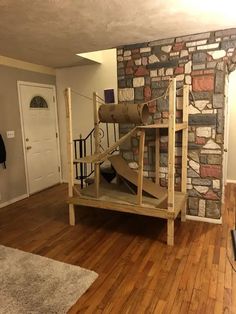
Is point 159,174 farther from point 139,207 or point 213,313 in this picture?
point 213,313

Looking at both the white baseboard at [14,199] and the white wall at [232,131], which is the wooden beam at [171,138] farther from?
the white baseboard at [14,199]

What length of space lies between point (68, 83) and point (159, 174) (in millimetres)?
2805

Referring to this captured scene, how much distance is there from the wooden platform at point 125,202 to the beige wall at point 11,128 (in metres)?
1.58

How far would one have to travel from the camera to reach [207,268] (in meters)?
2.32

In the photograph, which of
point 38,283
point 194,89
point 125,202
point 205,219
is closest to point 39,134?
point 125,202

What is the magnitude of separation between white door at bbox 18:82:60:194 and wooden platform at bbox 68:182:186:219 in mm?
1738

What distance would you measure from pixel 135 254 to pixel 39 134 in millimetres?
3139

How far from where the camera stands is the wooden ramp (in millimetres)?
3064

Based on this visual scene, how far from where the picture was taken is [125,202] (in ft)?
9.62

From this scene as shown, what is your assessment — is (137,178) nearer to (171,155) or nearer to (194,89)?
(171,155)

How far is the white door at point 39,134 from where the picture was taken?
4.44m

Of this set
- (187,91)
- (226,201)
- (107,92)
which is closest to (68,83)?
(107,92)

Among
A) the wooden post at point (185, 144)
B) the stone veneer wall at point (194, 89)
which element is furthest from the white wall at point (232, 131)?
the wooden post at point (185, 144)

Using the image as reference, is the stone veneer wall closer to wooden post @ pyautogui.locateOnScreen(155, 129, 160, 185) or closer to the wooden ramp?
wooden post @ pyautogui.locateOnScreen(155, 129, 160, 185)
